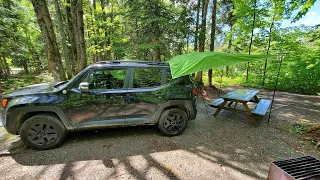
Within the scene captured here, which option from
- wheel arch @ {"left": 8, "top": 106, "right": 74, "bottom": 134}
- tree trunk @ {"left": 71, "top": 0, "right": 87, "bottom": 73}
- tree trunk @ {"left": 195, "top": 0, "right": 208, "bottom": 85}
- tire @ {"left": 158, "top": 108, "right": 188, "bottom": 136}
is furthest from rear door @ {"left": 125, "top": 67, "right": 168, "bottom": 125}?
tree trunk @ {"left": 71, "top": 0, "right": 87, "bottom": 73}

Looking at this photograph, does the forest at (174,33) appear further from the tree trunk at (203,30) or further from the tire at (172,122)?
the tire at (172,122)

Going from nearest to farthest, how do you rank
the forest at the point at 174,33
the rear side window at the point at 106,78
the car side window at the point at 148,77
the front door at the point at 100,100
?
the front door at the point at 100,100
the rear side window at the point at 106,78
the car side window at the point at 148,77
the forest at the point at 174,33

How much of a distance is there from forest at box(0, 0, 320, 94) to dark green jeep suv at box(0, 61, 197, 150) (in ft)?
11.8

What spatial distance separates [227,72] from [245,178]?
63.7 ft

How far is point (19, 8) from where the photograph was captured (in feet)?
37.3

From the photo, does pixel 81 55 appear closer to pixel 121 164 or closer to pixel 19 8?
pixel 121 164

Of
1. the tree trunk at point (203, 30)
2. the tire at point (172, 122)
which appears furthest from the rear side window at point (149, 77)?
the tree trunk at point (203, 30)

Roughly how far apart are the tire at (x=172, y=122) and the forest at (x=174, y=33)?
16.1 feet

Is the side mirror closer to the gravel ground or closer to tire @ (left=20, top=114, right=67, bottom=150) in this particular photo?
tire @ (left=20, top=114, right=67, bottom=150)

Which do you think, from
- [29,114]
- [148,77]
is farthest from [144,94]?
[29,114]

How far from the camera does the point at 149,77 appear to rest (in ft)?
12.2

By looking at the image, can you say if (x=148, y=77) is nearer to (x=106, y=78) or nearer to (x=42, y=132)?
(x=106, y=78)

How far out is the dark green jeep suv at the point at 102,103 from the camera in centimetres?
306

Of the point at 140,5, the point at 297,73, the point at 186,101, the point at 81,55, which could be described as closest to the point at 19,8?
the point at 81,55
